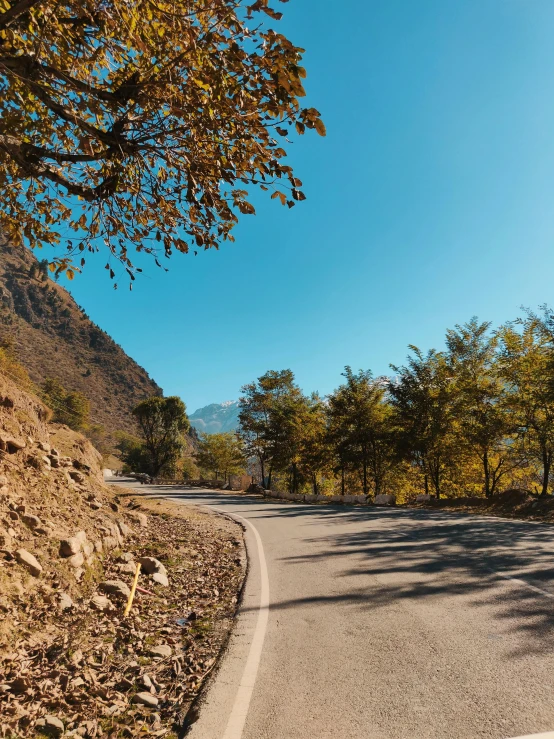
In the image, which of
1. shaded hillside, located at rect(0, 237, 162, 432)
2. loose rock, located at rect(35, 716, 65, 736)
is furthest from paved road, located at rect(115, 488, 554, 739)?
shaded hillside, located at rect(0, 237, 162, 432)

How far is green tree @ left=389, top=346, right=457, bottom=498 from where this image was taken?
2519cm

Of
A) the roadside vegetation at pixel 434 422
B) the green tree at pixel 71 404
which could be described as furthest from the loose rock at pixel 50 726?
the green tree at pixel 71 404

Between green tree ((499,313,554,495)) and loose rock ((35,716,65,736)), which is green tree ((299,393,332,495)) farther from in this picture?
loose rock ((35,716,65,736))

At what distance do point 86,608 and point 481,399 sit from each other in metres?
21.4

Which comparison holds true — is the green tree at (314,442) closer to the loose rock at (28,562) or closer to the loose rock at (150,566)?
the loose rock at (150,566)

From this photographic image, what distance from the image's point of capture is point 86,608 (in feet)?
16.3

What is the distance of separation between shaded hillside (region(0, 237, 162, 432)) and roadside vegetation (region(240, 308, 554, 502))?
82.1 meters

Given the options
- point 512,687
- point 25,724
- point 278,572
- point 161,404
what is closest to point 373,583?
point 278,572

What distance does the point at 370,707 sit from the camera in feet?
9.79

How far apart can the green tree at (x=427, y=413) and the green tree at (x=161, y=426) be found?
4203 centimetres

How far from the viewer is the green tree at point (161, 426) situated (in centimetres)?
6159

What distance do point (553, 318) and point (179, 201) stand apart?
17553 mm

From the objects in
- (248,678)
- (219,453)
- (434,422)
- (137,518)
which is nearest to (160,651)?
(248,678)

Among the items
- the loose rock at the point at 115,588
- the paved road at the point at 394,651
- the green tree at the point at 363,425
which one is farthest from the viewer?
the green tree at the point at 363,425
